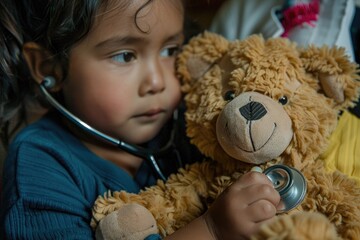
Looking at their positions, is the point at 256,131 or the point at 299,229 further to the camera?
the point at 256,131

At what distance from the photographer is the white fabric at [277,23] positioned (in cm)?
103

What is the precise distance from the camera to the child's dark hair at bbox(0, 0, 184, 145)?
855mm

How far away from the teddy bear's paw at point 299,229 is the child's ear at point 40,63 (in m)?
0.61

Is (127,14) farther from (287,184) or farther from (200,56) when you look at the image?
(287,184)

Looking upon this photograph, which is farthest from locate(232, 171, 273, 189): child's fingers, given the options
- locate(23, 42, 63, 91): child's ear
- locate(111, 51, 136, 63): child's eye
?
locate(23, 42, 63, 91): child's ear

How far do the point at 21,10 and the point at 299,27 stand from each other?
2.00 feet

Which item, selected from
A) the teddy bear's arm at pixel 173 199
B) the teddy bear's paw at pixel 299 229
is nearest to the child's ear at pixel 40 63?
the teddy bear's arm at pixel 173 199

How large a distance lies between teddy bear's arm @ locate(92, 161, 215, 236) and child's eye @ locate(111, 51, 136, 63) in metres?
0.25

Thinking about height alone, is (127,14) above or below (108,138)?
above

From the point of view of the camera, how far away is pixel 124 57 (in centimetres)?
92

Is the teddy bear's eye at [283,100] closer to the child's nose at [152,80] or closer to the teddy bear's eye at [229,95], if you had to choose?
the teddy bear's eye at [229,95]

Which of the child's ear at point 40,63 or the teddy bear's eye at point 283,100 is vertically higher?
the teddy bear's eye at point 283,100

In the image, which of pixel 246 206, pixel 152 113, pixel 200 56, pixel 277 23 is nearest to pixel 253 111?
pixel 246 206

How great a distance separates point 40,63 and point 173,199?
43cm
